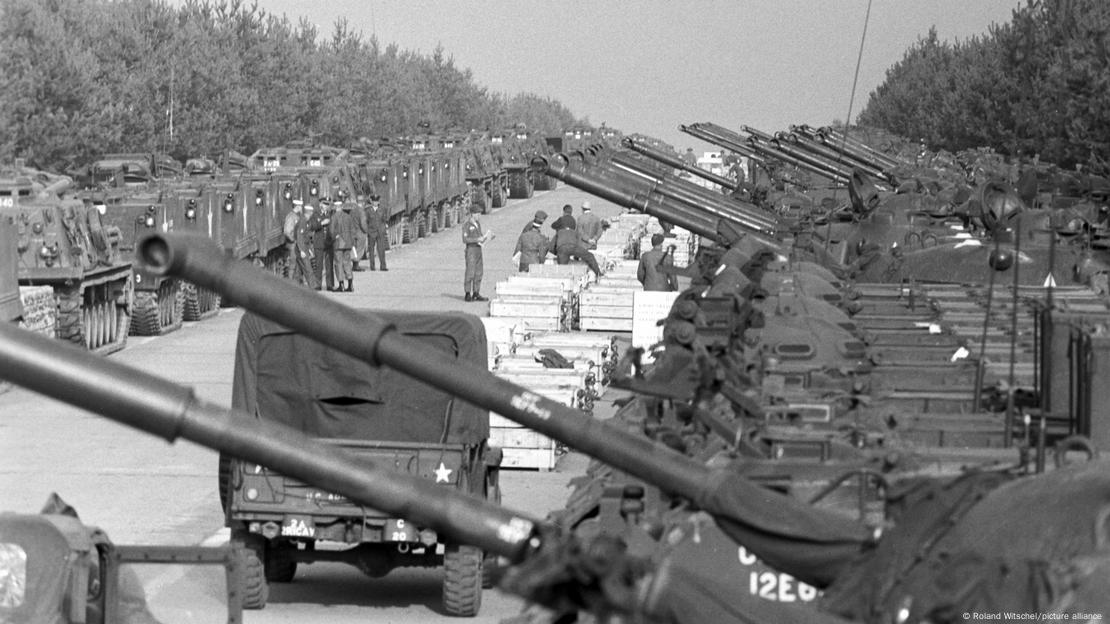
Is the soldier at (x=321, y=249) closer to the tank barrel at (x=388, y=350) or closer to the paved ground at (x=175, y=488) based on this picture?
the paved ground at (x=175, y=488)

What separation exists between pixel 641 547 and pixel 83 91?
1820 inches

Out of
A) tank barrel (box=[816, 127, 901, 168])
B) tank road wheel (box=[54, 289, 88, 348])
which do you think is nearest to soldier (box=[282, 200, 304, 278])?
tank barrel (box=[816, 127, 901, 168])

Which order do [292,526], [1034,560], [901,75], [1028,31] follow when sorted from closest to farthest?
[1034,560] < [1028,31] < [292,526] < [901,75]

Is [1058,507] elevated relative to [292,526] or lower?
elevated

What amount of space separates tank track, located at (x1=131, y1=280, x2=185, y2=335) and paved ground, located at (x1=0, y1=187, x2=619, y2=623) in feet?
0.72

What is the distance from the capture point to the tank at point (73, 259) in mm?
27062

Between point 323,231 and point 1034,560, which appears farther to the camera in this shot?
point 323,231

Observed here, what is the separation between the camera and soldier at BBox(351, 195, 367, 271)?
128 ft

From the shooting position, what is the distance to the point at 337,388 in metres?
15.7

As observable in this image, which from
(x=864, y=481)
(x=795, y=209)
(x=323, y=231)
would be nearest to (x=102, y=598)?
(x=864, y=481)

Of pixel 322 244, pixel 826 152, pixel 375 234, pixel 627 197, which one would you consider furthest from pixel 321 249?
pixel 627 197

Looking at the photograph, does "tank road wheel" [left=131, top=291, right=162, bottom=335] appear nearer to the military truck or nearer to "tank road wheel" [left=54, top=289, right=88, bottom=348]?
"tank road wheel" [left=54, top=289, right=88, bottom=348]

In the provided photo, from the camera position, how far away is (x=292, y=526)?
1414 centimetres

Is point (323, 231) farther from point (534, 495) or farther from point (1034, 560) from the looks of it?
point (1034, 560)
